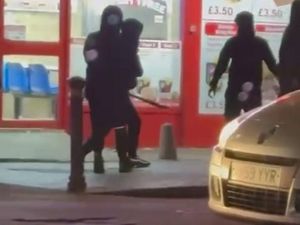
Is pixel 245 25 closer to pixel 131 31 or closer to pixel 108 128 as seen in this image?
pixel 131 31

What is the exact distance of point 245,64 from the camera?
44.1ft

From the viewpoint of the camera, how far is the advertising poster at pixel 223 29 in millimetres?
16219

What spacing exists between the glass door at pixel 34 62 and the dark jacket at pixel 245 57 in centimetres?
311

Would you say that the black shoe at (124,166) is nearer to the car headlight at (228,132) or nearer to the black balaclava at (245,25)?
the black balaclava at (245,25)

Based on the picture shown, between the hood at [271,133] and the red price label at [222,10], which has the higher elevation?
the red price label at [222,10]

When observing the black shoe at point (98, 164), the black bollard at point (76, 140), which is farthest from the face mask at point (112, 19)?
the black shoe at point (98, 164)

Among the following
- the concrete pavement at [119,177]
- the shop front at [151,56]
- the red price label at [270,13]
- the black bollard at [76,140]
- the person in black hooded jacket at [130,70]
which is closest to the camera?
the black bollard at [76,140]

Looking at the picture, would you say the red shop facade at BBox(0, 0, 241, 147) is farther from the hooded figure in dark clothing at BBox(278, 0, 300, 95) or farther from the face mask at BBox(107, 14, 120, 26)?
the hooded figure in dark clothing at BBox(278, 0, 300, 95)

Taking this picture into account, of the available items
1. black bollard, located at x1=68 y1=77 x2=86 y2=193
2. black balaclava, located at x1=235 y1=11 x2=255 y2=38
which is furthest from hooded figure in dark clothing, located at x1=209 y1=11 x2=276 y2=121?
black bollard, located at x1=68 y1=77 x2=86 y2=193

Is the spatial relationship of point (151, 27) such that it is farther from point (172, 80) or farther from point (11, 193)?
point (11, 193)

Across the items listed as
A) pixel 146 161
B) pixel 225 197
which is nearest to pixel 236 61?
pixel 146 161

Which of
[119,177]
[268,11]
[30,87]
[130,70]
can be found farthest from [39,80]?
[268,11]

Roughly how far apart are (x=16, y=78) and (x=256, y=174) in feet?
28.5

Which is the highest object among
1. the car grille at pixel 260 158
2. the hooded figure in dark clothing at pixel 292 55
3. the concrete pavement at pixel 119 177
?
the hooded figure in dark clothing at pixel 292 55
